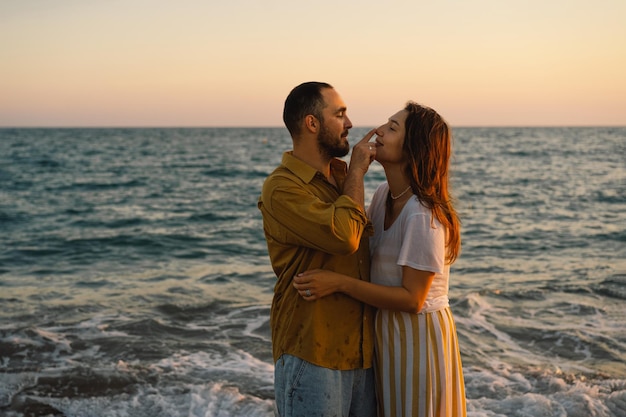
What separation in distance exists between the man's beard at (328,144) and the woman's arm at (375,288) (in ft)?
1.87

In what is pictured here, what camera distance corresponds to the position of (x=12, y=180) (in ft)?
92.5

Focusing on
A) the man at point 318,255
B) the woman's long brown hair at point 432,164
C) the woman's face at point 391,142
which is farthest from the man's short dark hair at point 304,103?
the woman's long brown hair at point 432,164

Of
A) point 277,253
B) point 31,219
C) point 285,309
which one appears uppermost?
point 277,253

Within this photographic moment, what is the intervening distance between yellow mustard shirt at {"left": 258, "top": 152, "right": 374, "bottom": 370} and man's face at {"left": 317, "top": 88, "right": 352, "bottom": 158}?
5.5 inches

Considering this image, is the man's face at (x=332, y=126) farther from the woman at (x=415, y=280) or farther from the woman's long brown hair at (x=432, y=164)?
the woman's long brown hair at (x=432, y=164)

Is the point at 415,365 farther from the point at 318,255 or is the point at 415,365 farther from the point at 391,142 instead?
the point at 391,142

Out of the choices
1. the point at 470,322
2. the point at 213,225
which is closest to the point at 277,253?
the point at 470,322

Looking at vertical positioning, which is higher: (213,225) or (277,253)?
(277,253)

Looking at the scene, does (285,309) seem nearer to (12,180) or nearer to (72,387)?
(72,387)

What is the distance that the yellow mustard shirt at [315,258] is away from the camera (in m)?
2.83

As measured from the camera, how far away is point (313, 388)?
2.92 metres

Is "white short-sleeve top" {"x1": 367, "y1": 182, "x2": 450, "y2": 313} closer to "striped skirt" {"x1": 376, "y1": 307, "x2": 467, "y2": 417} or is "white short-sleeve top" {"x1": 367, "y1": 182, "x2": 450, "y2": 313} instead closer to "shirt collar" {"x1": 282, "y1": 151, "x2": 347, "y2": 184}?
"striped skirt" {"x1": 376, "y1": 307, "x2": 467, "y2": 417}

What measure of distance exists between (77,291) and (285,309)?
7950mm

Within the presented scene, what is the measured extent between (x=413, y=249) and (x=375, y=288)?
238 mm
